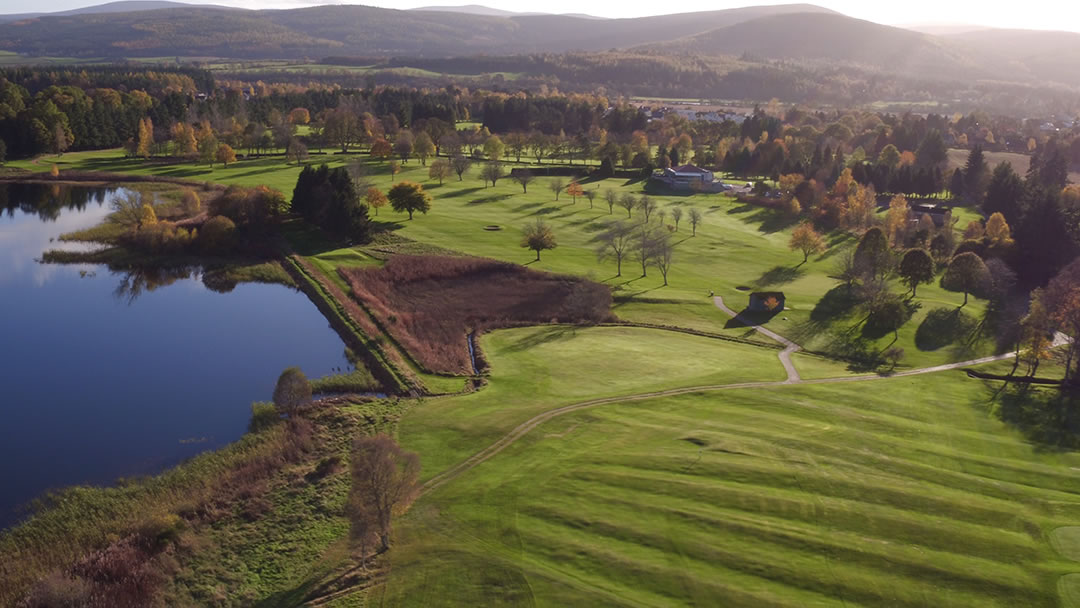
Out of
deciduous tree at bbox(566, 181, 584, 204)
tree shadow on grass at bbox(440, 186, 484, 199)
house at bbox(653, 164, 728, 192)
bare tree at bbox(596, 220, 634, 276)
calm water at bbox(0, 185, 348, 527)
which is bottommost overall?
calm water at bbox(0, 185, 348, 527)

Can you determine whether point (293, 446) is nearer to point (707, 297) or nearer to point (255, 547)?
point (255, 547)

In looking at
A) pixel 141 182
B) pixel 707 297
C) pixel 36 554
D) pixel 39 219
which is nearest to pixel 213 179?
pixel 141 182

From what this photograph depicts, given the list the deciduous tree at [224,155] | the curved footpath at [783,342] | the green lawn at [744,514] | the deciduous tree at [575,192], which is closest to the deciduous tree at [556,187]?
the deciduous tree at [575,192]

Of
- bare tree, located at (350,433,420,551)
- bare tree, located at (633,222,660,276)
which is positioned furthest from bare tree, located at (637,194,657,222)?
bare tree, located at (350,433,420,551)

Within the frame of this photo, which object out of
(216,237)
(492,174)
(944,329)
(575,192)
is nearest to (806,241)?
(944,329)

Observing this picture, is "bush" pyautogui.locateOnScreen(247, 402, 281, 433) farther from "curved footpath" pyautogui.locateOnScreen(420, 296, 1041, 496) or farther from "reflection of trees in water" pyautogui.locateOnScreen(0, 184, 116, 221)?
"reflection of trees in water" pyautogui.locateOnScreen(0, 184, 116, 221)

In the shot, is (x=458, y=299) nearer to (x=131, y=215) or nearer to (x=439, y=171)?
(x=131, y=215)
